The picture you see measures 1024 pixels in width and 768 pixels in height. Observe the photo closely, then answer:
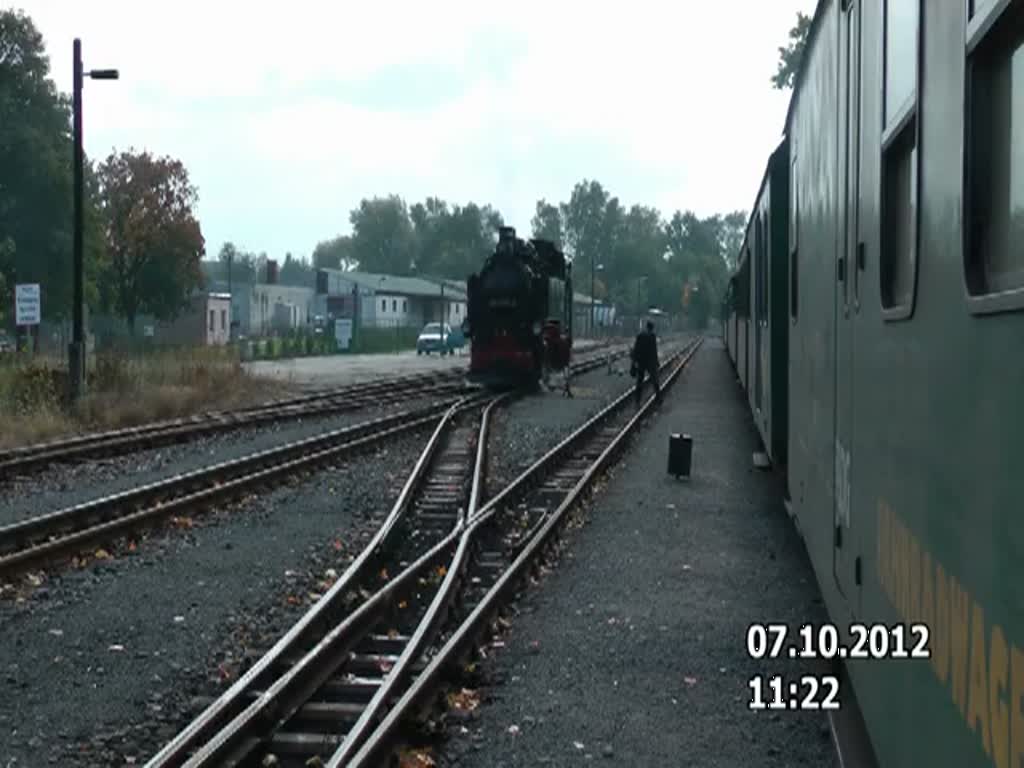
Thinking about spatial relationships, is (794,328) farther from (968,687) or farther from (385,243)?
(385,243)

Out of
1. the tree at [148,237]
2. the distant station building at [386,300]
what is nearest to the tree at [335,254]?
the distant station building at [386,300]

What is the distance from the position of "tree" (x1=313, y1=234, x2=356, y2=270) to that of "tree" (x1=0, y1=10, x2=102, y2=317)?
117 meters

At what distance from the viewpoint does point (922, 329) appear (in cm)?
314

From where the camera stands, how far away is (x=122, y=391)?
25031 millimetres

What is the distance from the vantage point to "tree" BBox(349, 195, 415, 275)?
17450 centimetres

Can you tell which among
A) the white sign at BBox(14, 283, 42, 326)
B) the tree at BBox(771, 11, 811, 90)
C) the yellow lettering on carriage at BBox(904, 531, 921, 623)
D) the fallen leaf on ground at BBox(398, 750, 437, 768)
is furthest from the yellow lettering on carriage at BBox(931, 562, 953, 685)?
the tree at BBox(771, 11, 811, 90)

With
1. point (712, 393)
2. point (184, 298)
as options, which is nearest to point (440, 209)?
point (184, 298)

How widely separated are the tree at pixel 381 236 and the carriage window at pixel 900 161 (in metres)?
170

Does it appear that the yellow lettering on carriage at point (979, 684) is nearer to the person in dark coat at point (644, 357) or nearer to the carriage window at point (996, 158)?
the carriage window at point (996, 158)

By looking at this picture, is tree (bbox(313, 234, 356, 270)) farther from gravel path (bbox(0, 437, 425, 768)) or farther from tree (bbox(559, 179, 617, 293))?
gravel path (bbox(0, 437, 425, 768))

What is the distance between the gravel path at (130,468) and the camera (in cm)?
1359

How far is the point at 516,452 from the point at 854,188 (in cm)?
1426

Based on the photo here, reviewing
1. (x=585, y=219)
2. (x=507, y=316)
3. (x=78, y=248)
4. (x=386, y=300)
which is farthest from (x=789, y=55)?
(x=585, y=219)

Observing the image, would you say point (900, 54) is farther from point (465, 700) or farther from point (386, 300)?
point (386, 300)
